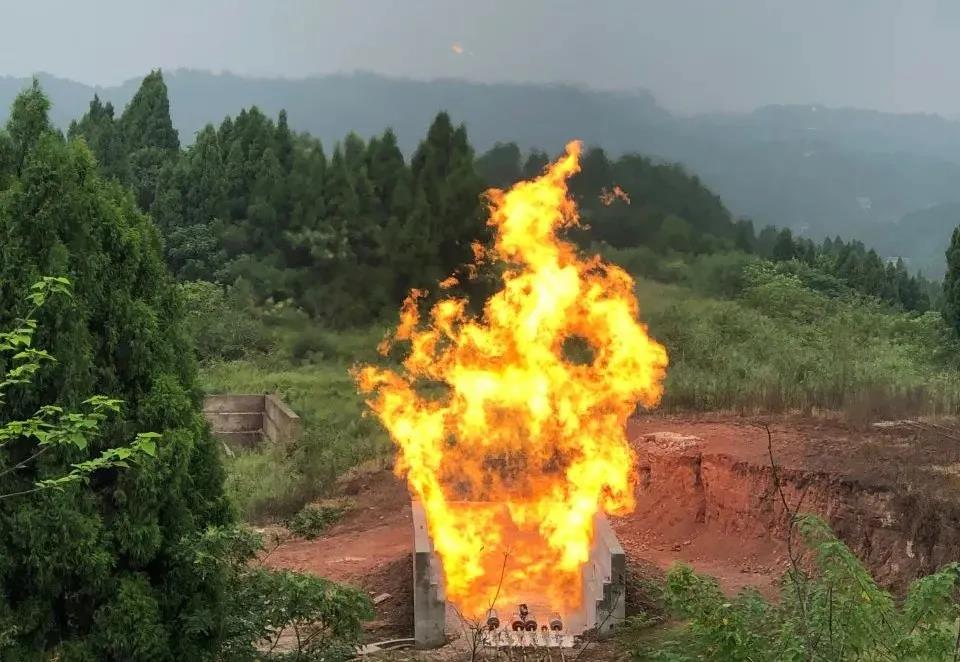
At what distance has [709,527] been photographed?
1209 cm

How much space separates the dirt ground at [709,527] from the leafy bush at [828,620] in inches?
124

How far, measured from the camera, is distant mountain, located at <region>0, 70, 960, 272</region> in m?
31.0

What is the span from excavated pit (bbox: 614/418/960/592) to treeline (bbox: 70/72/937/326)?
721 cm

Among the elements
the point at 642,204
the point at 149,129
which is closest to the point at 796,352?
the point at 642,204

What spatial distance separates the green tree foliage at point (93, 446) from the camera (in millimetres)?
5414

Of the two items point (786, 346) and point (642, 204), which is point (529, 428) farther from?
point (786, 346)

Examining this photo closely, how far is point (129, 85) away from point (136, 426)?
68956 mm

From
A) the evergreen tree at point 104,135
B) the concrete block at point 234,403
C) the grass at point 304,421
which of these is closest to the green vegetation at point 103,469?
the grass at point 304,421

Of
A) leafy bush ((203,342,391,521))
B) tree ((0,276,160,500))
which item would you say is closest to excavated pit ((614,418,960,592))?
leafy bush ((203,342,391,521))

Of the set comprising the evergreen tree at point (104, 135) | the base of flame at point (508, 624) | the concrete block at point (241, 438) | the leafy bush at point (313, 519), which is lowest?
the concrete block at point (241, 438)

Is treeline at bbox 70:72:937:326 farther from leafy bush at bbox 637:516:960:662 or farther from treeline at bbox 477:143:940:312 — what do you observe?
leafy bush at bbox 637:516:960:662

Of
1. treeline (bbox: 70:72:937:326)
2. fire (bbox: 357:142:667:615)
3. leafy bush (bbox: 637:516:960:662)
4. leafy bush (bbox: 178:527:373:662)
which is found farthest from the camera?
treeline (bbox: 70:72:937:326)

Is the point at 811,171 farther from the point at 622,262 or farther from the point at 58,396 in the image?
the point at 58,396

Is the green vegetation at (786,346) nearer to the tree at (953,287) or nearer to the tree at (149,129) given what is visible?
the tree at (953,287)
